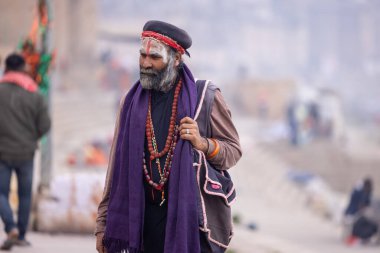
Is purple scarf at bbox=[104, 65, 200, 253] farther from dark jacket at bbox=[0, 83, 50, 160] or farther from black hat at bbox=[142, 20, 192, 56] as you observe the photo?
dark jacket at bbox=[0, 83, 50, 160]

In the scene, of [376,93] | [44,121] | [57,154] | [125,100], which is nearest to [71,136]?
[57,154]

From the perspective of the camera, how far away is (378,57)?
6944 cm

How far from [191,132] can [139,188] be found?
289 mm

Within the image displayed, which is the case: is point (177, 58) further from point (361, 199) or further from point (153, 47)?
point (361, 199)

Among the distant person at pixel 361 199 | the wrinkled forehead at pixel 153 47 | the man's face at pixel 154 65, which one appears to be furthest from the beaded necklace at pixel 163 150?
the distant person at pixel 361 199

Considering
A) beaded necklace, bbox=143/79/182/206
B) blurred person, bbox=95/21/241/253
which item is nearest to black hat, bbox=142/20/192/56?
blurred person, bbox=95/21/241/253

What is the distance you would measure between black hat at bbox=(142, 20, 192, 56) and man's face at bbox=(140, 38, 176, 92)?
24 mm

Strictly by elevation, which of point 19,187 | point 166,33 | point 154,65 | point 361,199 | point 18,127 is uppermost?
point 166,33

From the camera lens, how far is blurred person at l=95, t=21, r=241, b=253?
3.43 m

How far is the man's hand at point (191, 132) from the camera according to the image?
3.41 meters

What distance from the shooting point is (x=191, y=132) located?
3.42 m

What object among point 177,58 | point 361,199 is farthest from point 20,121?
point 361,199

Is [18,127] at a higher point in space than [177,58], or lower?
lower

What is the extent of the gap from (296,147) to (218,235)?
2512 cm
